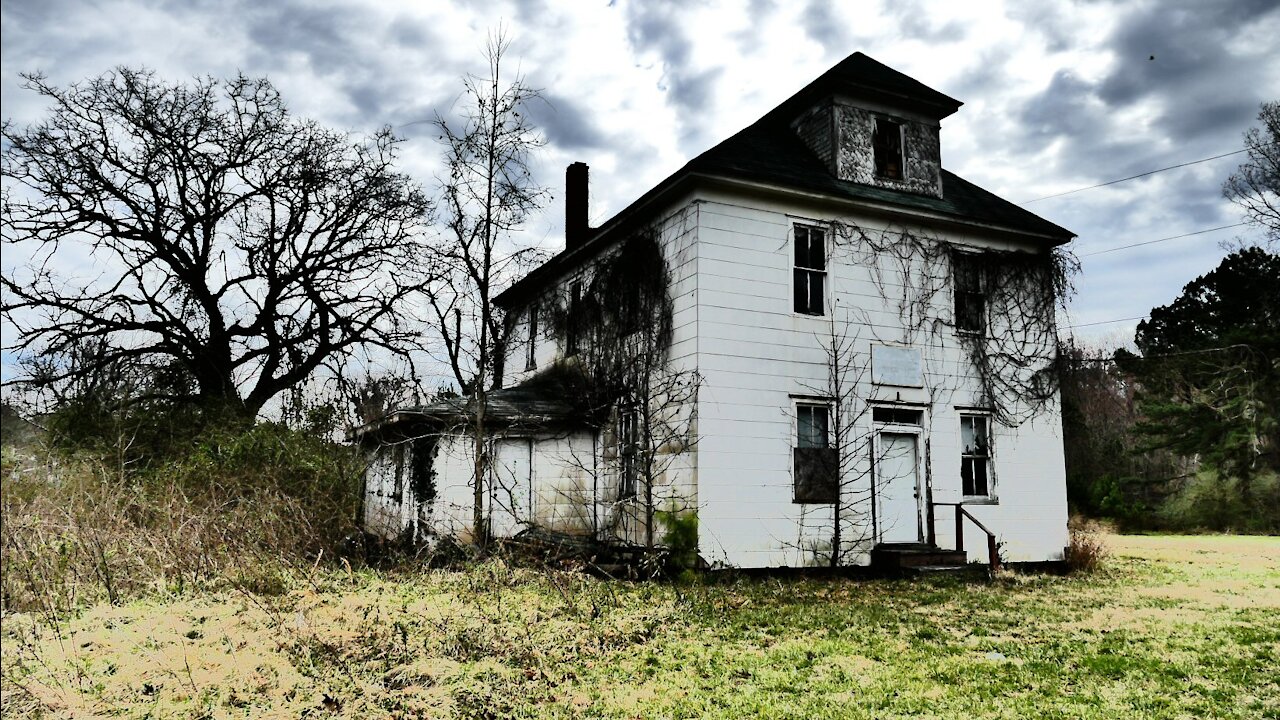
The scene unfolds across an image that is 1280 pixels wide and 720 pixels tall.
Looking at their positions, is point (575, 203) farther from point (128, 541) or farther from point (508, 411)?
point (128, 541)

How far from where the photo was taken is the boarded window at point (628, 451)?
1436 cm

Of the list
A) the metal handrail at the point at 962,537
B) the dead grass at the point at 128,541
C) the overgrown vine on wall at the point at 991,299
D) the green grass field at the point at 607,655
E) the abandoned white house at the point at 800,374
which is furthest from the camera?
the overgrown vine on wall at the point at 991,299

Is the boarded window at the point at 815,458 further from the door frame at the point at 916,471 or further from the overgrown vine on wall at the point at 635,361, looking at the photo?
the overgrown vine on wall at the point at 635,361

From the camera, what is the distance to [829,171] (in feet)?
49.0

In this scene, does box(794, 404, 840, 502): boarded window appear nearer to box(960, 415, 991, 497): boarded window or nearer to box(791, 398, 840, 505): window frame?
box(791, 398, 840, 505): window frame

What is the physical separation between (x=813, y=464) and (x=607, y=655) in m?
6.96

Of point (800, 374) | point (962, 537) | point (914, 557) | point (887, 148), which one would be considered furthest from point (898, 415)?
point (887, 148)

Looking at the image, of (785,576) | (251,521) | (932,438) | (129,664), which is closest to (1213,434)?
(932,438)

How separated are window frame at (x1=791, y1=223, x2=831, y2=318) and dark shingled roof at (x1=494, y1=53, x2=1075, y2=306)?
679 millimetres

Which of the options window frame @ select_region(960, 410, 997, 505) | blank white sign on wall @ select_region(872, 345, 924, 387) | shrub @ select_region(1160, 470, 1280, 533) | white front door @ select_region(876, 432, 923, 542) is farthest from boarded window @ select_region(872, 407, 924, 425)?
shrub @ select_region(1160, 470, 1280, 533)

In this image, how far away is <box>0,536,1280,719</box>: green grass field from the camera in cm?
579

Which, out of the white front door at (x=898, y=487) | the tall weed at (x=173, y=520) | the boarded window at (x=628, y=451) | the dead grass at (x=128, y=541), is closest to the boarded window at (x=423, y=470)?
the tall weed at (x=173, y=520)

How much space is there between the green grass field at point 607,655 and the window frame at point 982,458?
4115mm

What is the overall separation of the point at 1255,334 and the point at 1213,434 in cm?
364
